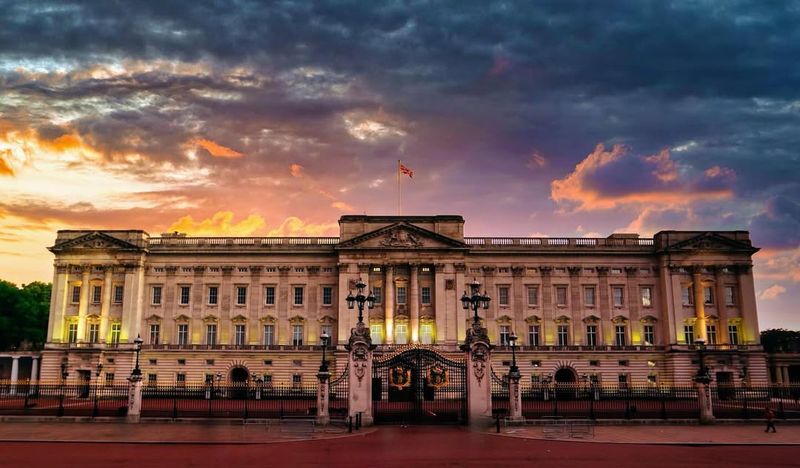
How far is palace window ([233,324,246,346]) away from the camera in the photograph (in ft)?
233

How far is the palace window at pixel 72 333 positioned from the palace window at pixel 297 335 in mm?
22557

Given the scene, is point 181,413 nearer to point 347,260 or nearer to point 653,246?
point 347,260

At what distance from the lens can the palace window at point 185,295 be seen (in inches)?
2835

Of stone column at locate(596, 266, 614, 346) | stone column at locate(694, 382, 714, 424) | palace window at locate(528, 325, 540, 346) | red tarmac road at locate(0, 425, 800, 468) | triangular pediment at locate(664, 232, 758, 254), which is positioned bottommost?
red tarmac road at locate(0, 425, 800, 468)

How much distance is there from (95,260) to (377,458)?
56778 mm

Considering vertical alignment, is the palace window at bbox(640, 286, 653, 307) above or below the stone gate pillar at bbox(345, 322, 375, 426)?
above

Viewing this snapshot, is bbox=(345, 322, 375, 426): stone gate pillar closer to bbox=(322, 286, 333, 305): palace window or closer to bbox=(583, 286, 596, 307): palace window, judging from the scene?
bbox=(322, 286, 333, 305): palace window

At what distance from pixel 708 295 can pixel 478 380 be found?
44.5m

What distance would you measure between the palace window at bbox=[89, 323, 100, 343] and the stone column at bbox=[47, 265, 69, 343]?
2.93 meters

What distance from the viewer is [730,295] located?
70375mm

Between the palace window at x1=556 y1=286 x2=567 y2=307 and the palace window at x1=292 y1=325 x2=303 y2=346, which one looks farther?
the palace window at x1=556 y1=286 x2=567 y2=307

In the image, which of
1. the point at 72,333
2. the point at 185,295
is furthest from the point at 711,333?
the point at 72,333

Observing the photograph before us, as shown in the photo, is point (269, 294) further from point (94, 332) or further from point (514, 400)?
point (514, 400)

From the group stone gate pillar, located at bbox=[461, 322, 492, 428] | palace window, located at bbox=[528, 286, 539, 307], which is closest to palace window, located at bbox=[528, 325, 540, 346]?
palace window, located at bbox=[528, 286, 539, 307]
